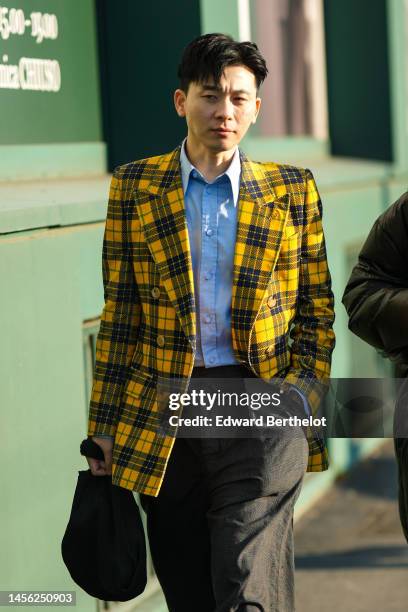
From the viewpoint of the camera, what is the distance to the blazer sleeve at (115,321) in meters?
3.42

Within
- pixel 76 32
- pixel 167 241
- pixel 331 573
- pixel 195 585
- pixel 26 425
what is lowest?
pixel 331 573

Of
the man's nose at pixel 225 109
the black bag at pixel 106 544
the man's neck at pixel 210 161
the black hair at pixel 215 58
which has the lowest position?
the black bag at pixel 106 544

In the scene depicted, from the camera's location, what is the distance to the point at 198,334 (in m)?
3.36

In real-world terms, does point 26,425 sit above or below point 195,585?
above

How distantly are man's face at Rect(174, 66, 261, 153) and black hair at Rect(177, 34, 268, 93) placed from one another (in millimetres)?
17

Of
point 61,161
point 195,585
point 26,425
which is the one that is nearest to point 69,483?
point 26,425

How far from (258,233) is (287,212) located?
0.13 metres

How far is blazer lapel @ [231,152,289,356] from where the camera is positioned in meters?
3.32

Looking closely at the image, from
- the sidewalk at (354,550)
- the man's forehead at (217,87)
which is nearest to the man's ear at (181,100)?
the man's forehead at (217,87)

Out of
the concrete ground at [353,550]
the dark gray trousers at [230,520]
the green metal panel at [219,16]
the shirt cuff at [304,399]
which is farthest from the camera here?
the green metal panel at [219,16]

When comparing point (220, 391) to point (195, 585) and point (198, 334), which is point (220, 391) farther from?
point (195, 585)

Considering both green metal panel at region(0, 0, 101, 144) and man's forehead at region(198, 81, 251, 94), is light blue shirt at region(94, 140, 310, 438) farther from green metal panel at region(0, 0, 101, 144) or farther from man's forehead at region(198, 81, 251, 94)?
green metal panel at region(0, 0, 101, 144)

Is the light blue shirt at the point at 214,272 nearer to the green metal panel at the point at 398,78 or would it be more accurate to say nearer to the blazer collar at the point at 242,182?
the blazer collar at the point at 242,182

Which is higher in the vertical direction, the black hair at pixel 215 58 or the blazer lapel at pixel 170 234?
the black hair at pixel 215 58
